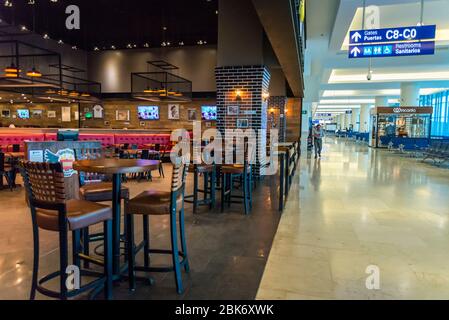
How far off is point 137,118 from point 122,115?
32.0 inches

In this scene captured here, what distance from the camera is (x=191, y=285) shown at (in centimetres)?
261

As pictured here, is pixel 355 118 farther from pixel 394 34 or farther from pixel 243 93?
pixel 243 93

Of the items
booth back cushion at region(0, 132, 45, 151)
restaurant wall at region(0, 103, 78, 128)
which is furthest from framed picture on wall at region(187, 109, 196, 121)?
booth back cushion at region(0, 132, 45, 151)

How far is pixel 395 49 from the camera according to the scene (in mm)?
7402

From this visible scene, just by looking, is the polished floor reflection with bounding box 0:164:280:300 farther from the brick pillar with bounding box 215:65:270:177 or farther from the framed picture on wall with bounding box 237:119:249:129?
the brick pillar with bounding box 215:65:270:177

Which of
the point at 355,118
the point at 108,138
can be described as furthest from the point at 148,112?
the point at 355,118

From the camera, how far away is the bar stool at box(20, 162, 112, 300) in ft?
6.90

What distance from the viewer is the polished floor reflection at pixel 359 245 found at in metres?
2.64

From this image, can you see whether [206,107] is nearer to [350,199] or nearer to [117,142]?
[117,142]

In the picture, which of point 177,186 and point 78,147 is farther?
point 78,147

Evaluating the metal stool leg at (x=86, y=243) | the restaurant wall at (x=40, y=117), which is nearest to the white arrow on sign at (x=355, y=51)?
the metal stool leg at (x=86, y=243)

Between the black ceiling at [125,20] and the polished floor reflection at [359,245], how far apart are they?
20.0ft

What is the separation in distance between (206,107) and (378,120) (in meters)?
10.2

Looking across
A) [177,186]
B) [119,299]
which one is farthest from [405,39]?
[119,299]
